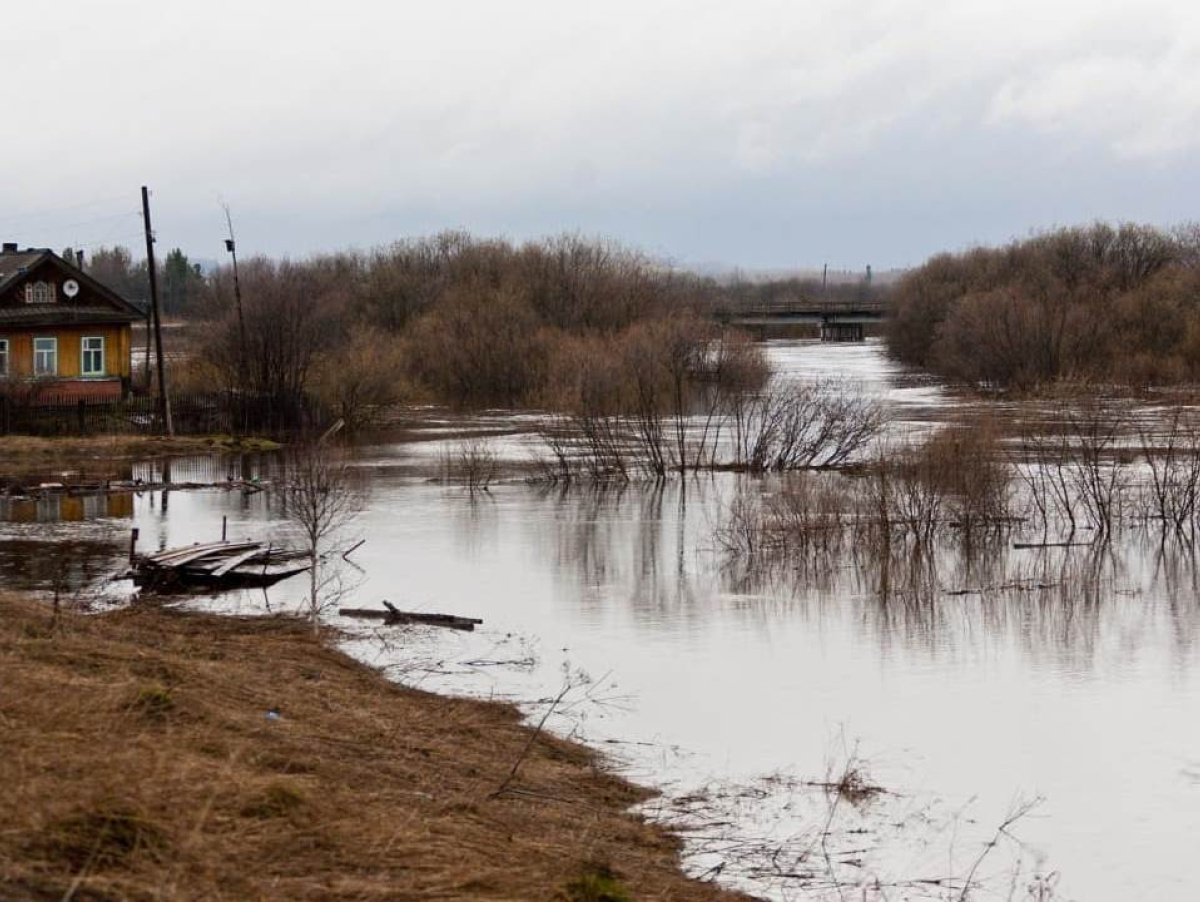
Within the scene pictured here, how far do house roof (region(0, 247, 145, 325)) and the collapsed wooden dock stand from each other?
26339 millimetres

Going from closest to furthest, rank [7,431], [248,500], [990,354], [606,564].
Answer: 1. [606,564]
2. [248,500]
3. [7,431]
4. [990,354]

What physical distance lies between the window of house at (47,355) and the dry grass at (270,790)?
34635mm

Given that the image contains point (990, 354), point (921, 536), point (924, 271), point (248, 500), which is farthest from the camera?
point (924, 271)

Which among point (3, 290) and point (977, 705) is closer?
point (977, 705)

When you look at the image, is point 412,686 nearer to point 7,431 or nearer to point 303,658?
point 303,658

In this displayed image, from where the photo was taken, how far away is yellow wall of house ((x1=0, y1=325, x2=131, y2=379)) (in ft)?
154

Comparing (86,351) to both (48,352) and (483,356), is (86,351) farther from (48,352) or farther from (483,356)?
(483,356)

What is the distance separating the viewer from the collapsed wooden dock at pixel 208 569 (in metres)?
→ 21.2

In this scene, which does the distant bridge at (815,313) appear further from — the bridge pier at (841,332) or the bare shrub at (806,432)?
the bare shrub at (806,432)

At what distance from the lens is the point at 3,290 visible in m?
46.7

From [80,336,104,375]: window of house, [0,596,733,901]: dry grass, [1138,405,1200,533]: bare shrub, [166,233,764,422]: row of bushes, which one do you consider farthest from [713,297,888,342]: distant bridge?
[0,596,733,901]: dry grass

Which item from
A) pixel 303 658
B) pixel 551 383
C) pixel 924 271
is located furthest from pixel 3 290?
pixel 924 271

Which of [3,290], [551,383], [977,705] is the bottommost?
[977,705]

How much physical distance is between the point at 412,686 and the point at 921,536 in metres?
12.4
